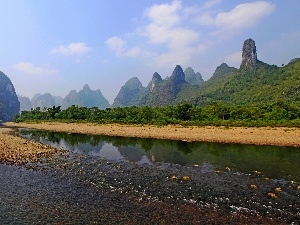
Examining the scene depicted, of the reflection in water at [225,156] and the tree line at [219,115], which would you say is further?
the tree line at [219,115]

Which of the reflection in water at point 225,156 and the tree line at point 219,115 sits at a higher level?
the tree line at point 219,115

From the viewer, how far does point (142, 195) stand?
23125mm

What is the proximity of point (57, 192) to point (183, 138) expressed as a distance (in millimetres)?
40195

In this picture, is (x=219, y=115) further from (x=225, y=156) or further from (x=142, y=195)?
(x=142, y=195)

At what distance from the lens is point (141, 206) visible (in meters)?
20.6

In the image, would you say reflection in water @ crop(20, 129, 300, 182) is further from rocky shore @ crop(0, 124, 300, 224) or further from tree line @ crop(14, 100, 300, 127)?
tree line @ crop(14, 100, 300, 127)

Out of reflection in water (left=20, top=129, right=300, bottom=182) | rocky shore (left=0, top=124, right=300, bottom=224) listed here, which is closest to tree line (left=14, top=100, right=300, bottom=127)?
reflection in water (left=20, top=129, right=300, bottom=182)

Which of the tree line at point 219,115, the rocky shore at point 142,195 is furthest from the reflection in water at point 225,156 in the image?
the tree line at point 219,115

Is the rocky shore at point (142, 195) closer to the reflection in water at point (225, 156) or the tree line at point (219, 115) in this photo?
the reflection in water at point (225, 156)

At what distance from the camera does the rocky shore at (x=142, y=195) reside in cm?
1855

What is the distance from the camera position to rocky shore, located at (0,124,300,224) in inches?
730

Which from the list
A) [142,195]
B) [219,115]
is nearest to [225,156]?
[142,195]

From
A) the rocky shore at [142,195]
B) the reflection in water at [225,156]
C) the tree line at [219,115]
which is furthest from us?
the tree line at [219,115]

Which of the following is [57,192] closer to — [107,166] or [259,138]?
[107,166]
